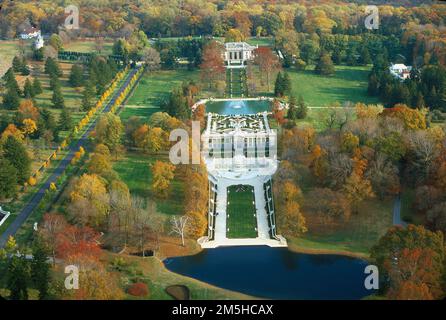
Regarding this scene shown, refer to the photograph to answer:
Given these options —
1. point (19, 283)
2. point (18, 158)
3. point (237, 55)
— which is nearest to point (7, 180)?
point (18, 158)

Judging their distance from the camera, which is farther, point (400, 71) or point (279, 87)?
point (400, 71)

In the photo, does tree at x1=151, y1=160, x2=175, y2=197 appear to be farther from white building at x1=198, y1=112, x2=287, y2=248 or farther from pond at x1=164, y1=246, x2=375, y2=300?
pond at x1=164, y1=246, x2=375, y2=300

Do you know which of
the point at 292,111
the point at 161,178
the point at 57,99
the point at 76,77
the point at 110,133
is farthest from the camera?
the point at 76,77

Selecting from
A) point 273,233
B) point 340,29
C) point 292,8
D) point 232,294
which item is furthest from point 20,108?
point 292,8

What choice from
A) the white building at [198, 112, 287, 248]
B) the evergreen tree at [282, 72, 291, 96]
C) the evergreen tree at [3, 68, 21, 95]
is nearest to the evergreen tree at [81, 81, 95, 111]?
the evergreen tree at [3, 68, 21, 95]

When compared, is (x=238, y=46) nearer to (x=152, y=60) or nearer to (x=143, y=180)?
(x=152, y=60)
